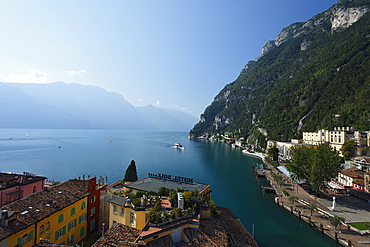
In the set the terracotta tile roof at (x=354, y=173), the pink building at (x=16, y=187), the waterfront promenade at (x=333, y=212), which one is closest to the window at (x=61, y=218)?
the pink building at (x=16, y=187)

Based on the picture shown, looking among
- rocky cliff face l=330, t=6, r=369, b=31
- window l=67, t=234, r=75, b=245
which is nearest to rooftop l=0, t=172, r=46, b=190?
window l=67, t=234, r=75, b=245

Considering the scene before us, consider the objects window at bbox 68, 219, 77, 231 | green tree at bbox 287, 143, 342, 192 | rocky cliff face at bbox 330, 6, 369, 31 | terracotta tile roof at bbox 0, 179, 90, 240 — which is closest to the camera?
terracotta tile roof at bbox 0, 179, 90, 240

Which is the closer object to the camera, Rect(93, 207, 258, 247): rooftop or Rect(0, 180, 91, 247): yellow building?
Rect(93, 207, 258, 247): rooftop

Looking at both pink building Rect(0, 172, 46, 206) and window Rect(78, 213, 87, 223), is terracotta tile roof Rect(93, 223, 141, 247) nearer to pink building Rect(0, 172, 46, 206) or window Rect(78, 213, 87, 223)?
window Rect(78, 213, 87, 223)

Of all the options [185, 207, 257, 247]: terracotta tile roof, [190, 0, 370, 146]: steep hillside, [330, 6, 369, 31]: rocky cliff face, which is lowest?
[185, 207, 257, 247]: terracotta tile roof

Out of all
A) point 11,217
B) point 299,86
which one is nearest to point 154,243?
point 11,217

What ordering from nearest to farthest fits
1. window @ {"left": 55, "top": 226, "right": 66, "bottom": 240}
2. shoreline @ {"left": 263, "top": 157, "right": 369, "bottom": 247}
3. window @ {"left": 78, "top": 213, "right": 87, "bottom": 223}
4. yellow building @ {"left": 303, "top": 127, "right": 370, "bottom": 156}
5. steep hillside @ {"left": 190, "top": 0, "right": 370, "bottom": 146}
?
window @ {"left": 55, "top": 226, "right": 66, "bottom": 240}, window @ {"left": 78, "top": 213, "right": 87, "bottom": 223}, shoreline @ {"left": 263, "top": 157, "right": 369, "bottom": 247}, yellow building @ {"left": 303, "top": 127, "right": 370, "bottom": 156}, steep hillside @ {"left": 190, "top": 0, "right": 370, "bottom": 146}

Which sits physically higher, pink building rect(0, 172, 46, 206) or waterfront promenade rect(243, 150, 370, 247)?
pink building rect(0, 172, 46, 206)

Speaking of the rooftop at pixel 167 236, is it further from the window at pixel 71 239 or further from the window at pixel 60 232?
the window at pixel 71 239
